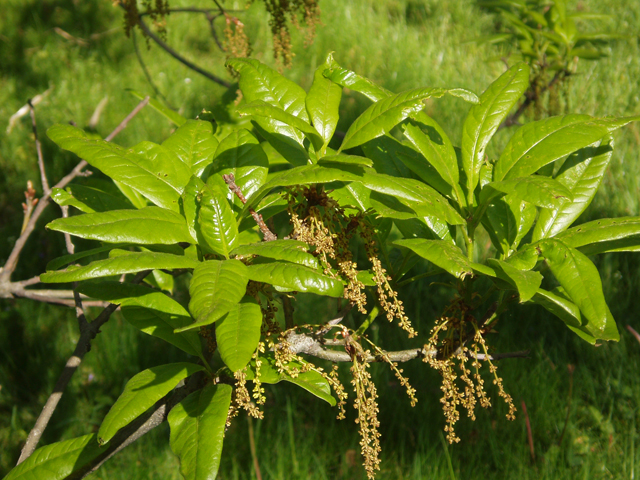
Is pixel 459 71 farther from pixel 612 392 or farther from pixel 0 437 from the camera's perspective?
pixel 0 437

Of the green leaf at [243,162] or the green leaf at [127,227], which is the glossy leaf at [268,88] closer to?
the green leaf at [243,162]

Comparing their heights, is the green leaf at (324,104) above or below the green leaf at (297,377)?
above

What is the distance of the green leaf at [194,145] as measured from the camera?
1291 mm

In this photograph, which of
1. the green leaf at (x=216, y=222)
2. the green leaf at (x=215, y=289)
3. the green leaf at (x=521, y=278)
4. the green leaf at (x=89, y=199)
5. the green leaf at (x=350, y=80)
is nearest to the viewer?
the green leaf at (x=215, y=289)

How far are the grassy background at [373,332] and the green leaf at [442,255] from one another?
1.07m

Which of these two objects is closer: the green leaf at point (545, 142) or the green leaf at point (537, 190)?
the green leaf at point (537, 190)

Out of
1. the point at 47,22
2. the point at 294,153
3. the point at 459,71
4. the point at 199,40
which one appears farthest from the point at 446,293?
the point at 47,22

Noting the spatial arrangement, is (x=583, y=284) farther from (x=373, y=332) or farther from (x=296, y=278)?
(x=373, y=332)

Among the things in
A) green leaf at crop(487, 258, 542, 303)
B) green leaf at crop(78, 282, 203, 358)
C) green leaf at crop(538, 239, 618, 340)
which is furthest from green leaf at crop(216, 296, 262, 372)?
green leaf at crop(538, 239, 618, 340)

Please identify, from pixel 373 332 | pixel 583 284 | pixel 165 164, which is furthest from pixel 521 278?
pixel 373 332

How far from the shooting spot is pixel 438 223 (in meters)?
1.21

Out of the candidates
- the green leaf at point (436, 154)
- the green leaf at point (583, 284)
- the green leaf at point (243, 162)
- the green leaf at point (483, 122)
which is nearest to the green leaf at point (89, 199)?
the green leaf at point (243, 162)

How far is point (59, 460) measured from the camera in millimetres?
1174

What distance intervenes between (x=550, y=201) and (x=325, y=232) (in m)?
0.38
